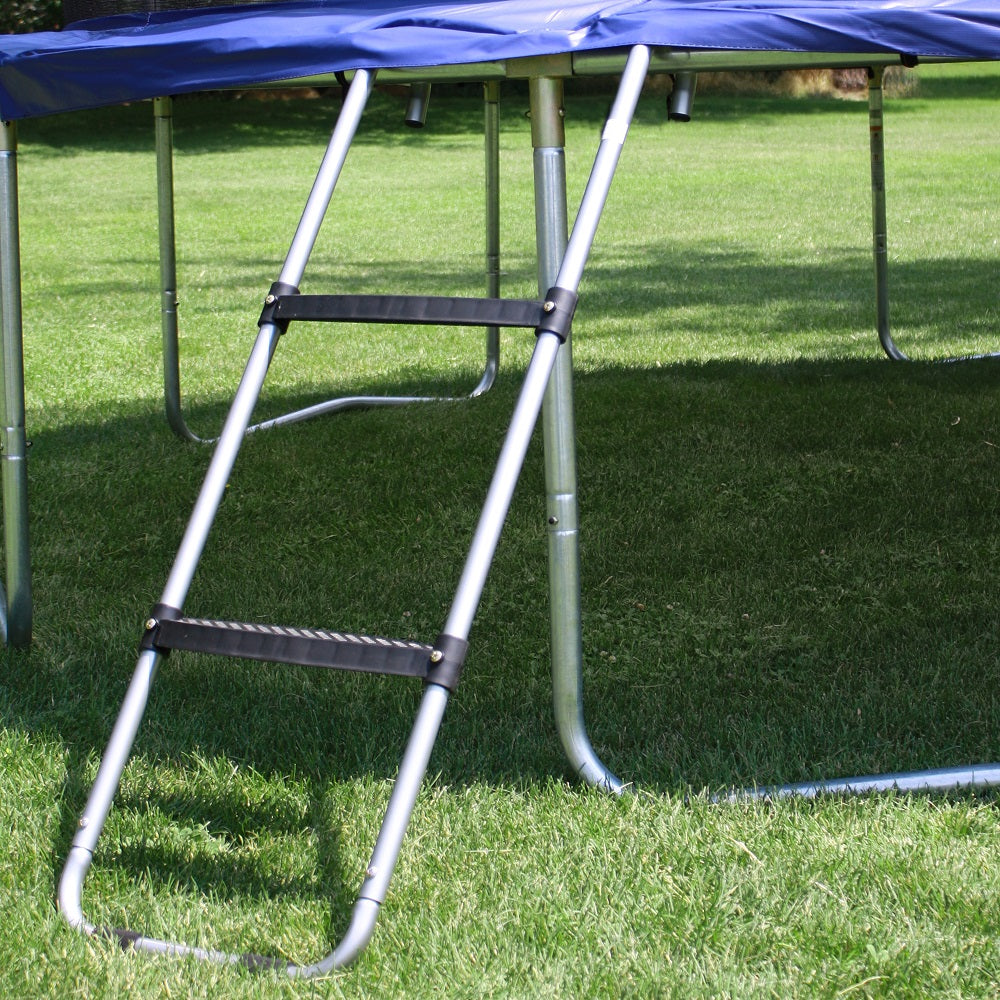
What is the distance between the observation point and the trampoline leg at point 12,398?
3150mm

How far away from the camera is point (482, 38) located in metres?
2.30

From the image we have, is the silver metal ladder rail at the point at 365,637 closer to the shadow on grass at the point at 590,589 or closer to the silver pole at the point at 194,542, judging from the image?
the silver pole at the point at 194,542

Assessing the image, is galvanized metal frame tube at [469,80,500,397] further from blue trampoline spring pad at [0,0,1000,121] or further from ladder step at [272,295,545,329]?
ladder step at [272,295,545,329]

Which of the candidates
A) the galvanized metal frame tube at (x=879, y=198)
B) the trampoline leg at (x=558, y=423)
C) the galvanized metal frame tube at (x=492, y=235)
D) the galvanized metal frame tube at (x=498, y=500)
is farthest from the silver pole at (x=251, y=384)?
the galvanized metal frame tube at (x=879, y=198)

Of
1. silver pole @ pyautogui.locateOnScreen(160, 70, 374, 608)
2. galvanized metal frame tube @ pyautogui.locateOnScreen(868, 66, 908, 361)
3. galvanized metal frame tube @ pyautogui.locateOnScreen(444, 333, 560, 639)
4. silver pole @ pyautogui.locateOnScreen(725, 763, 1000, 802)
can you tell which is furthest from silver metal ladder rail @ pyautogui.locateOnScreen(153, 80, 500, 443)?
silver pole @ pyautogui.locateOnScreen(725, 763, 1000, 802)

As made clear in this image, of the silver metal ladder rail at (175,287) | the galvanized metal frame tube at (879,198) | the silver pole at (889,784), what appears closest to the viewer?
the silver pole at (889,784)

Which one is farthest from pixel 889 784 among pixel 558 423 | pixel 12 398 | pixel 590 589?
pixel 12 398

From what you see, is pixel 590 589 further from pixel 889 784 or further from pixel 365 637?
pixel 365 637

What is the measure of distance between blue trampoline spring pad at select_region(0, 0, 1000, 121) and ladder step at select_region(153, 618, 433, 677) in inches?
38.9

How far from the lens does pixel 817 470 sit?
469 centimetres

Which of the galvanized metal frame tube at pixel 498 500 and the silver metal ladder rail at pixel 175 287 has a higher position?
the galvanized metal frame tube at pixel 498 500

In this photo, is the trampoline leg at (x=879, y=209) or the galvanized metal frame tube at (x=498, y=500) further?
the trampoline leg at (x=879, y=209)

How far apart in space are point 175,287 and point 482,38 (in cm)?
311

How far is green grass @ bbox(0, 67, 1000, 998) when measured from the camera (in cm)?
219
